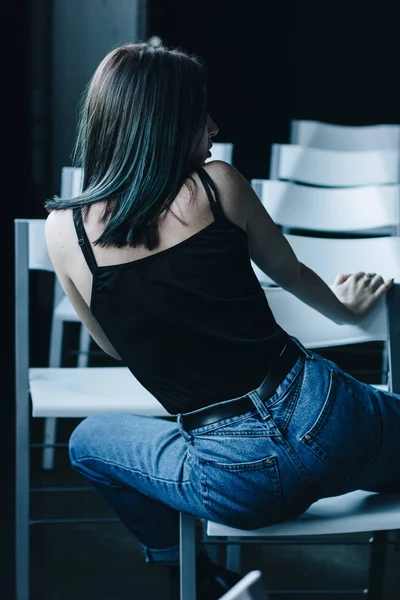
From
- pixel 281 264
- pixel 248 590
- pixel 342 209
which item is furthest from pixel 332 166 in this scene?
pixel 248 590

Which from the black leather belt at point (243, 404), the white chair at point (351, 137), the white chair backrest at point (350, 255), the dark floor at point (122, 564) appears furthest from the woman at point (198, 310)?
the white chair at point (351, 137)

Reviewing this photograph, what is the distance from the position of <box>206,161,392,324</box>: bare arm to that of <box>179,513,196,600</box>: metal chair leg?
435 mm

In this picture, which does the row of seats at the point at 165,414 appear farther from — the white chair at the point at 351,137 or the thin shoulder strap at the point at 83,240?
the white chair at the point at 351,137

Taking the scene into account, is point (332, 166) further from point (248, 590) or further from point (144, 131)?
point (248, 590)

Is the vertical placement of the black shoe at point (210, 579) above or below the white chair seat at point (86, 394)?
below

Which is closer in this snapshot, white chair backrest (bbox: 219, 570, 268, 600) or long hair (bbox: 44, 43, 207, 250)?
white chair backrest (bbox: 219, 570, 268, 600)

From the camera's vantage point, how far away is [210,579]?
5.44 feet

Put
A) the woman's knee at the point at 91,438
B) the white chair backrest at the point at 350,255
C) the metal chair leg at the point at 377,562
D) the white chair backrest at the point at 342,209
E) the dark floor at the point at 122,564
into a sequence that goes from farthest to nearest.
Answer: the white chair backrest at the point at 342,209, the dark floor at the point at 122,564, the white chair backrest at the point at 350,255, the metal chair leg at the point at 377,562, the woman's knee at the point at 91,438

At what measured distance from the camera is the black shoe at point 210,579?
64.9 inches

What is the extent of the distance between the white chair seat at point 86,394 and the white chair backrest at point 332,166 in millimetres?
1610

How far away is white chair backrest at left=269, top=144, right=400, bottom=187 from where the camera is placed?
3.68 metres

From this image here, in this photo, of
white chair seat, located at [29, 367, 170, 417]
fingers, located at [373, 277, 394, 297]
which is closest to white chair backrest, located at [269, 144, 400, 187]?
white chair seat, located at [29, 367, 170, 417]

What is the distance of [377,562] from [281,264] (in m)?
0.79

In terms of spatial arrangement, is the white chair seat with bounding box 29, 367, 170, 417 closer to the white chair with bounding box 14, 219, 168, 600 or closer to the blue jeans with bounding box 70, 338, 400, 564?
the white chair with bounding box 14, 219, 168, 600
